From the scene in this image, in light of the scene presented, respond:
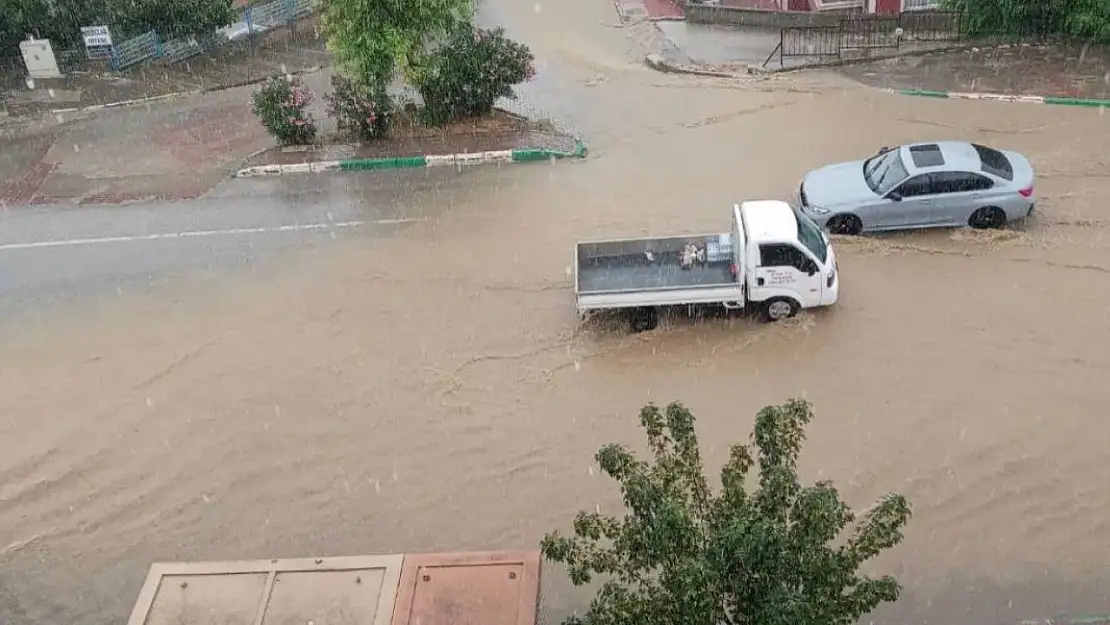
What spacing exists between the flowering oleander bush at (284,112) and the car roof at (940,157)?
37.3ft

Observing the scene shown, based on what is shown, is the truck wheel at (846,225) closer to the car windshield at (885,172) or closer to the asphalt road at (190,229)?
the car windshield at (885,172)

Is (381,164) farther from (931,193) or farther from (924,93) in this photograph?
(924,93)

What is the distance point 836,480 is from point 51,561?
8.68 m

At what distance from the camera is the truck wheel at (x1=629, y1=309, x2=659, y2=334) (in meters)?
12.9

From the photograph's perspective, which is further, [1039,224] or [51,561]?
[1039,224]

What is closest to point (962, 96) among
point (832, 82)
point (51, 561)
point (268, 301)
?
point (832, 82)

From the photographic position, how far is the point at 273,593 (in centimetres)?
766

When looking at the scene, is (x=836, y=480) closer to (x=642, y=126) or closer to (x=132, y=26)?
(x=642, y=126)

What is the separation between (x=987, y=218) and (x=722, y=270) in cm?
451

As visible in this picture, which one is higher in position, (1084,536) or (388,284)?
(388,284)

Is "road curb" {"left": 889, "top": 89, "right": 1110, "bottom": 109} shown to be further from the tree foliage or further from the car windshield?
the car windshield

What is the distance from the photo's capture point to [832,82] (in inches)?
816

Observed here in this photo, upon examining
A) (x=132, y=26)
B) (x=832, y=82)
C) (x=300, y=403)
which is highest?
(x=132, y=26)

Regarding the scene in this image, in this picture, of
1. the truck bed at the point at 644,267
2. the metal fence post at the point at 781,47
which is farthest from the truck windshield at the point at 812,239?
the metal fence post at the point at 781,47
